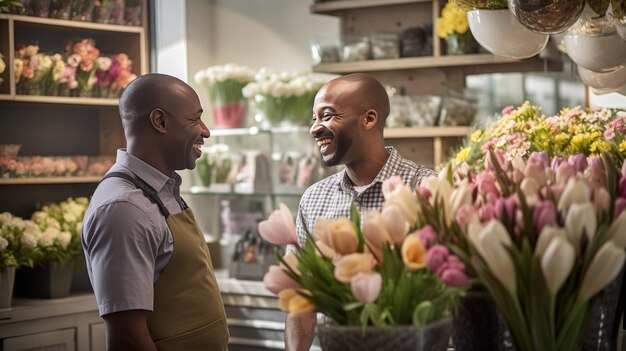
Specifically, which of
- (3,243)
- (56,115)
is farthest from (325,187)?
(56,115)

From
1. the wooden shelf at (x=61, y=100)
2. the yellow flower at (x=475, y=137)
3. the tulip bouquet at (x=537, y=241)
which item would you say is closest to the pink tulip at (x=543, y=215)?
the tulip bouquet at (x=537, y=241)

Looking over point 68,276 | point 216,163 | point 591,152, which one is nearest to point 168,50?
point 216,163

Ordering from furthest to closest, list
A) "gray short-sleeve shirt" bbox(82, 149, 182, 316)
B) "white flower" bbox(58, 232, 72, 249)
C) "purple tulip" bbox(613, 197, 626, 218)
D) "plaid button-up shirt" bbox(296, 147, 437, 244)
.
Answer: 1. "white flower" bbox(58, 232, 72, 249)
2. "plaid button-up shirt" bbox(296, 147, 437, 244)
3. "gray short-sleeve shirt" bbox(82, 149, 182, 316)
4. "purple tulip" bbox(613, 197, 626, 218)

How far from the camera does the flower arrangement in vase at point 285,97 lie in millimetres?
5461

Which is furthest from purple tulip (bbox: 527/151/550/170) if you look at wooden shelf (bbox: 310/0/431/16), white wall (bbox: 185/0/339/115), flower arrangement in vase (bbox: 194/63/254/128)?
white wall (bbox: 185/0/339/115)

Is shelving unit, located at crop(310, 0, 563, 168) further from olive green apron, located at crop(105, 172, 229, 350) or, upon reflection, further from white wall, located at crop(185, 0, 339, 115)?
olive green apron, located at crop(105, 172, 229, 350)

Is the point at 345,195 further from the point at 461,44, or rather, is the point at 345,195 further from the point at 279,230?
the point at 461,44

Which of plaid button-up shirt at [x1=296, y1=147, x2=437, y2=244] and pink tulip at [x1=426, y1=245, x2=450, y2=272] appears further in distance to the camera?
plaid button-up shirt at [x1=296, y1=147, x2=437, y2=244]

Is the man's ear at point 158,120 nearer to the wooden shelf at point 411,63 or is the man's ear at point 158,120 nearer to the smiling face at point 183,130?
the smiling face at point 183,130

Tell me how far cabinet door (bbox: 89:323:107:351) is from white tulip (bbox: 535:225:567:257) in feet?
12.5

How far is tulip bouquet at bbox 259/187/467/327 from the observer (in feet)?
4.59

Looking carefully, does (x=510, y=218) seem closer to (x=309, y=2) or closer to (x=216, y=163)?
(x=216, y=163)

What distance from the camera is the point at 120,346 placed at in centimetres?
241

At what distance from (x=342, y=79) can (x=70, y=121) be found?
9.41 feet
